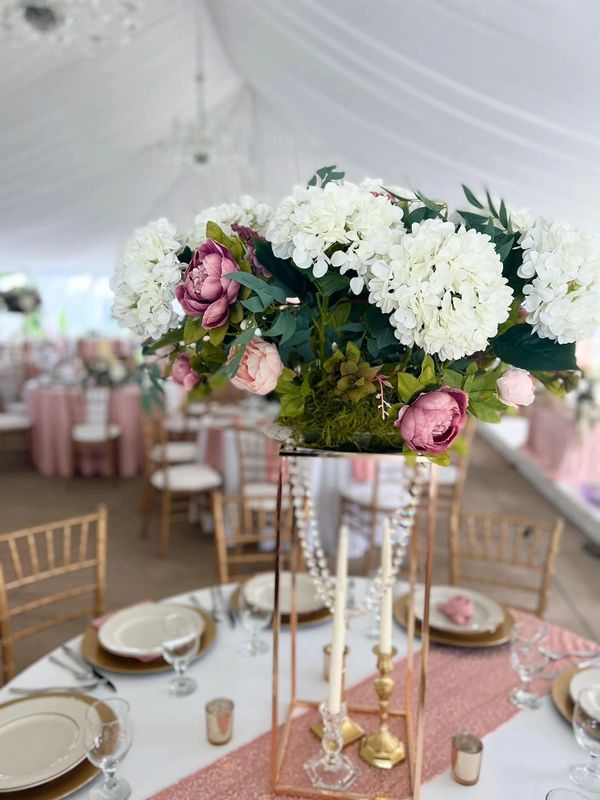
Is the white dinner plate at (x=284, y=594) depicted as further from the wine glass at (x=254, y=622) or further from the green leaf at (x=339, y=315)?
the green leaf at (x=339, y=315)

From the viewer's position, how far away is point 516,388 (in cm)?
92

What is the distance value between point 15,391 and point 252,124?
4402 millimetres

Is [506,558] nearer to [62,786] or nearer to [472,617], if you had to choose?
[472,617]

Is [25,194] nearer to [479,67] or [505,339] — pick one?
[479,67]

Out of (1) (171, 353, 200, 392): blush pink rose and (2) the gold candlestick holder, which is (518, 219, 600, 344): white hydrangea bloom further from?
(2) the gold candlestick holder

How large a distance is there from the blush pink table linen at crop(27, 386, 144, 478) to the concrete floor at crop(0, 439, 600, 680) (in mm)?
181

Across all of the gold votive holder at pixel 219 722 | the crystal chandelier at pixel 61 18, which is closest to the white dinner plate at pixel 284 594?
the gold votive holder at pixel 219 722

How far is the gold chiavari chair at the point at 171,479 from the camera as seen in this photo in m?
3.91

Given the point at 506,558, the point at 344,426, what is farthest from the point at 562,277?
the point at 506,558

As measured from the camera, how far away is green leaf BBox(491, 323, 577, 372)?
92cm

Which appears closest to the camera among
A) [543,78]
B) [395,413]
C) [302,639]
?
[395,413]

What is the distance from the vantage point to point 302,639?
1635 millimetres

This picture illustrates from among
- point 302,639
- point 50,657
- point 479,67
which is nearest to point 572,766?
point 302,639

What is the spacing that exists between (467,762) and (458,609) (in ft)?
1.75
